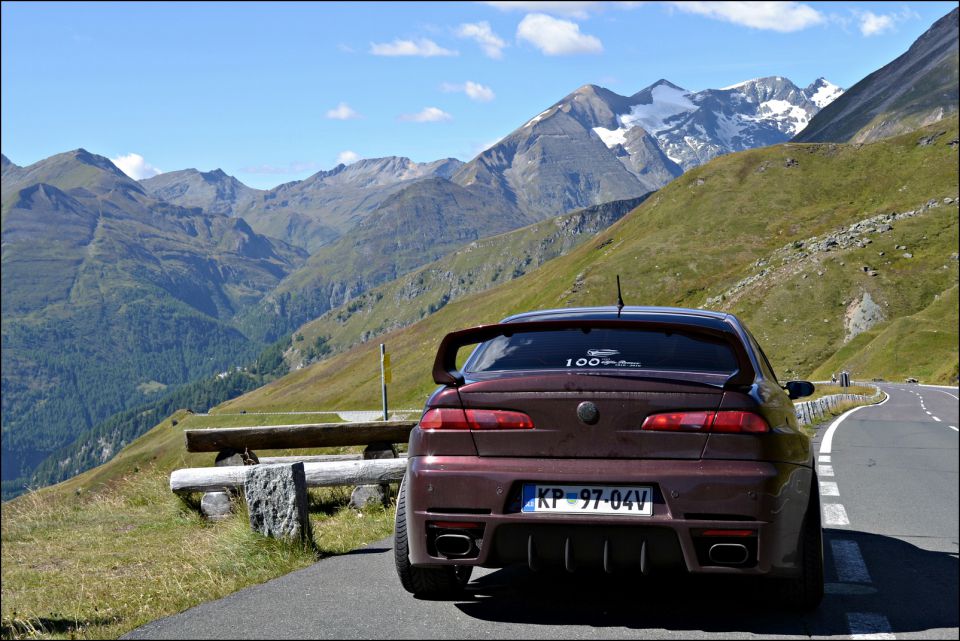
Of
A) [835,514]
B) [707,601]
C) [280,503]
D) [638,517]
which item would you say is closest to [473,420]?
[638,517]

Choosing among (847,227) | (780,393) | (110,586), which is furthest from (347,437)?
(847,227)

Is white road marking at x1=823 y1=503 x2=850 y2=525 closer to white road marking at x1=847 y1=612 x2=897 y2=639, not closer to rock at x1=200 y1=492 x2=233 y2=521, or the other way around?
white road marking at x1=847 y1=612 x2=897 y2=639

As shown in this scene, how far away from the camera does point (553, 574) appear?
7.09 m

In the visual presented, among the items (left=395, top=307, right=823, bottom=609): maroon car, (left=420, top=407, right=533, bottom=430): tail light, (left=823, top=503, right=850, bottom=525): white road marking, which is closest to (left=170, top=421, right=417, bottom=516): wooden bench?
(left=823, top=503, right=850, bottom=525): white road marking

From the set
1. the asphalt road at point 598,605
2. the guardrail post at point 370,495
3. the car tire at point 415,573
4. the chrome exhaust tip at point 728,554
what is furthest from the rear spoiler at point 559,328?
the guardrail post at point 370,495

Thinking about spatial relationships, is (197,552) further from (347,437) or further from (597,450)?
(597,450)

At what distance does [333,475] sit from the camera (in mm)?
10789

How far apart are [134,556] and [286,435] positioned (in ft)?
8.48

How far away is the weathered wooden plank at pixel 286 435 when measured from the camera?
11.4 m

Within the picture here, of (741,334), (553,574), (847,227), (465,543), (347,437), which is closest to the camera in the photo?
(465,543)

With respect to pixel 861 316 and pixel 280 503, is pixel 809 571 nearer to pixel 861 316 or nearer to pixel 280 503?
pixel 280 503

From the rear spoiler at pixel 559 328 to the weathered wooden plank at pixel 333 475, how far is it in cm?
482

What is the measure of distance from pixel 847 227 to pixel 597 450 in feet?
474

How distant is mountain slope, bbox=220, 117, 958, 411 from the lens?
110875 mm
